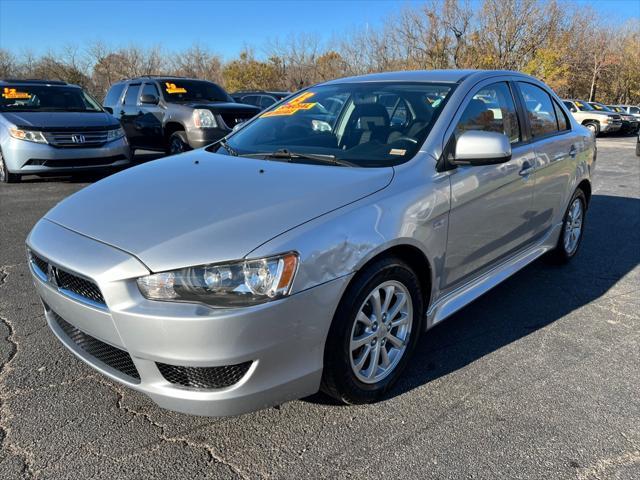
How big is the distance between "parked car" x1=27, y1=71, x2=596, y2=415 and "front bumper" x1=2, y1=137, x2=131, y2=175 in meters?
5.11

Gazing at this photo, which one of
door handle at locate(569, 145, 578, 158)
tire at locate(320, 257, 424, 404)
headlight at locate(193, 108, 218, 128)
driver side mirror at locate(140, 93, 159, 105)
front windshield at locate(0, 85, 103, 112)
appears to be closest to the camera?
tire at locate(320, 257, 424, 404)

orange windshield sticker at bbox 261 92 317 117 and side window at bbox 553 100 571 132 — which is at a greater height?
orange windshield sticker at bbox 261 92 317 117

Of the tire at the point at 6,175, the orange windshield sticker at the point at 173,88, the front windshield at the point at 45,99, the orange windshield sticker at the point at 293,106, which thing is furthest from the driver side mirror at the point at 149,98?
the orange windshield sticker at the point at 293,106

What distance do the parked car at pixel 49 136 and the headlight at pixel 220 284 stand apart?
21.8 feet

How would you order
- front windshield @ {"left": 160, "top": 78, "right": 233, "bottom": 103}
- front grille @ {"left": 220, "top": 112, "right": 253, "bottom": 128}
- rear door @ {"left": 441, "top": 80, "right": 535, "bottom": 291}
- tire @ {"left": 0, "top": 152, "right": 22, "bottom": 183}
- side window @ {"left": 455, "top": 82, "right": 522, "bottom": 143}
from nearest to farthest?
rear door @ {"left": 441, "top": 80, "right": 535, "bottom": 291}
side window @ {"left": 455, "top": 82, "right": 522, "bottom": 143}
tire @ {"left": 0, "top": 152, "right": 22, "bottom": 183}
front grille @ {"left": 220, "top": 112, "right": 253, "bottom": 128}
front windshield @ {"left": 160, "top": 78, "right": 233, "bottom": 103}

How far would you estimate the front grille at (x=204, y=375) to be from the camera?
2044 mm

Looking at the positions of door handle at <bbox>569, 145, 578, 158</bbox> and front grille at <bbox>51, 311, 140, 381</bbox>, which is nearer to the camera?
front grille at <bbox>51, 311, 140, 381</bbox>

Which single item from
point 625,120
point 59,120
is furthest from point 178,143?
point 625,120

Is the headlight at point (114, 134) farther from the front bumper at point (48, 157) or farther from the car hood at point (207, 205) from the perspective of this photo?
the car hood at point (207, 205)

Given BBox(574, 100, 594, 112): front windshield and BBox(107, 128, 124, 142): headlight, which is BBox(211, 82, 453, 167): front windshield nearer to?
BBox(107, 128, 124, 142): headlight

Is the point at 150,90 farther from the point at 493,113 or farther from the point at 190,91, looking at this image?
the point at 493,113

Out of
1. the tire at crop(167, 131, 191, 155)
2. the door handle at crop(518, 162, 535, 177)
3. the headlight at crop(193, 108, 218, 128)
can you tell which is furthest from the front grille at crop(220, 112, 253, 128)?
the door handle at crop(518, 162, 535, 177)

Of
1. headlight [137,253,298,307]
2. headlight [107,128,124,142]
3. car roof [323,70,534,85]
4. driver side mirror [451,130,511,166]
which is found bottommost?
headlight [137,253,298,307]

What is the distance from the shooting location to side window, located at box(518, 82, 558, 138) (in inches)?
154
